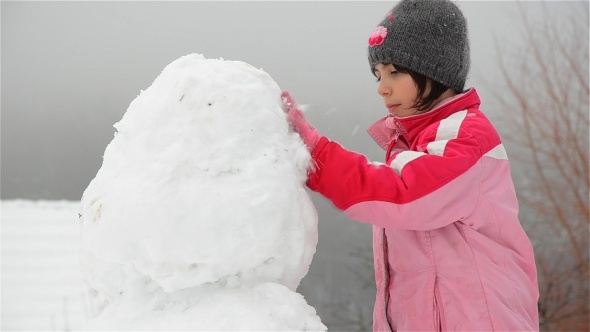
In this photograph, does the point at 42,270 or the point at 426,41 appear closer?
the point at 426,41

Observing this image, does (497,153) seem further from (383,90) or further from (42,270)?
(42,270)

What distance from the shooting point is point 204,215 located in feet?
2.43

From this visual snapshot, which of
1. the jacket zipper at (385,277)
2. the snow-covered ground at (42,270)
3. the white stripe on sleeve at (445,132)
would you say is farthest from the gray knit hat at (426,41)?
the snow-covered ground at (42,270)

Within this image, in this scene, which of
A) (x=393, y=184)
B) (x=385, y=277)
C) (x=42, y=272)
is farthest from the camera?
(x=42, y=272)

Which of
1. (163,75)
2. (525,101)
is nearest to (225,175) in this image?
(163,75)

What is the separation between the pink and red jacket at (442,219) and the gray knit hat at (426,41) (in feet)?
0.24

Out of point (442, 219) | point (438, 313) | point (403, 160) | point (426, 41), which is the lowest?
point (438, 313)

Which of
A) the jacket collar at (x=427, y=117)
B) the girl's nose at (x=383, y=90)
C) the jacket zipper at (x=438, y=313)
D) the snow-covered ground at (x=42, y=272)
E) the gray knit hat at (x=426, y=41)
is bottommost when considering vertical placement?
the snow-covered ground at (x=42, y=272)

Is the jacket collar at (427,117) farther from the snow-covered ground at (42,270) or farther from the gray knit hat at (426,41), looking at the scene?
the snow-covered ground at (42,270)

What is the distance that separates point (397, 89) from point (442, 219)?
31cm

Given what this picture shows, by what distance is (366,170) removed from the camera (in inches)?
34.3

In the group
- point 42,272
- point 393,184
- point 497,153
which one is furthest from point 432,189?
point 42,272

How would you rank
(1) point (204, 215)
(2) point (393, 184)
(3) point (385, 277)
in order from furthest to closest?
(3) point (385, 277) → (2) point (393, 184) → (1) point (204, 215)

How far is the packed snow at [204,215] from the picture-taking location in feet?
2.44
